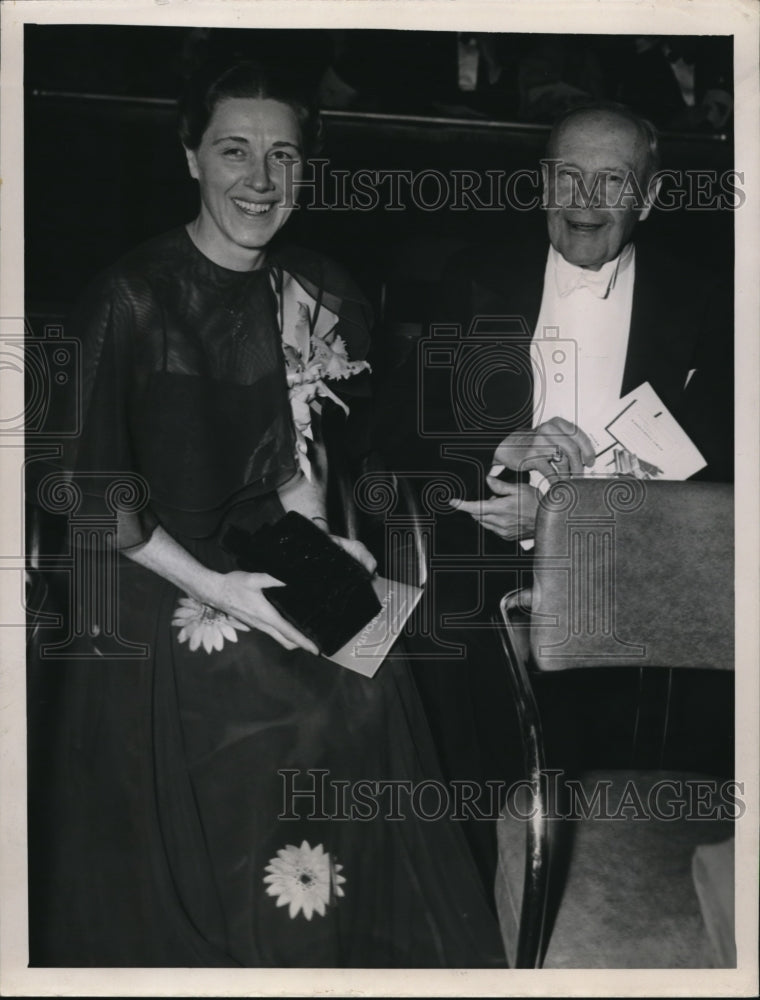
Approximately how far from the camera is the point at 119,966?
1.95m

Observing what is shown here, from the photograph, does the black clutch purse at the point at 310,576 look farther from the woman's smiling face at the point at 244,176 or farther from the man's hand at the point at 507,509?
the woman's smiling face at the point at 244,176

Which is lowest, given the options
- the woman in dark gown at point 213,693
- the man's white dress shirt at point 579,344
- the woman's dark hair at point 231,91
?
the woman in dark gown at point 213,693

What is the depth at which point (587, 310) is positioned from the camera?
200cm

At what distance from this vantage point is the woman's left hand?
195 centimetres

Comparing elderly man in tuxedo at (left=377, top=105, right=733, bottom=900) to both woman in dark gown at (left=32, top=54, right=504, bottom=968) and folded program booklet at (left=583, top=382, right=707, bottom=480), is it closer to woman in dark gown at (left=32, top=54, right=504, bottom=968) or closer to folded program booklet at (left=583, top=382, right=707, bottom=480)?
folded program booklet at (left=583, top=382, right=707, bottom=480)

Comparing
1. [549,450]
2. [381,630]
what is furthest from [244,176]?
[381,630]

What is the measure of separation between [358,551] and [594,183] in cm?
86

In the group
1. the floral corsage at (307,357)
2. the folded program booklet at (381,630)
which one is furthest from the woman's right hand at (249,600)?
the floral corsage at (307,357)

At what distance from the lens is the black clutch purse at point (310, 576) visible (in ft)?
6.31

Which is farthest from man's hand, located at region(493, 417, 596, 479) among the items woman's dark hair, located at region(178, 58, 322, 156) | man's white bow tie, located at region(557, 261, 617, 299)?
woman's dark hair, located at region(178, 58, 322, 156)

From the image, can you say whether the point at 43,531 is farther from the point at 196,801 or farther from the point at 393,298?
the point at 393,298

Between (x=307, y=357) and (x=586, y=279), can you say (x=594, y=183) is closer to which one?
(x=586, y=279)

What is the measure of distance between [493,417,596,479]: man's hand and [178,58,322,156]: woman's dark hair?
716mm

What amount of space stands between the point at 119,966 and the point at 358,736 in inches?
25.4
